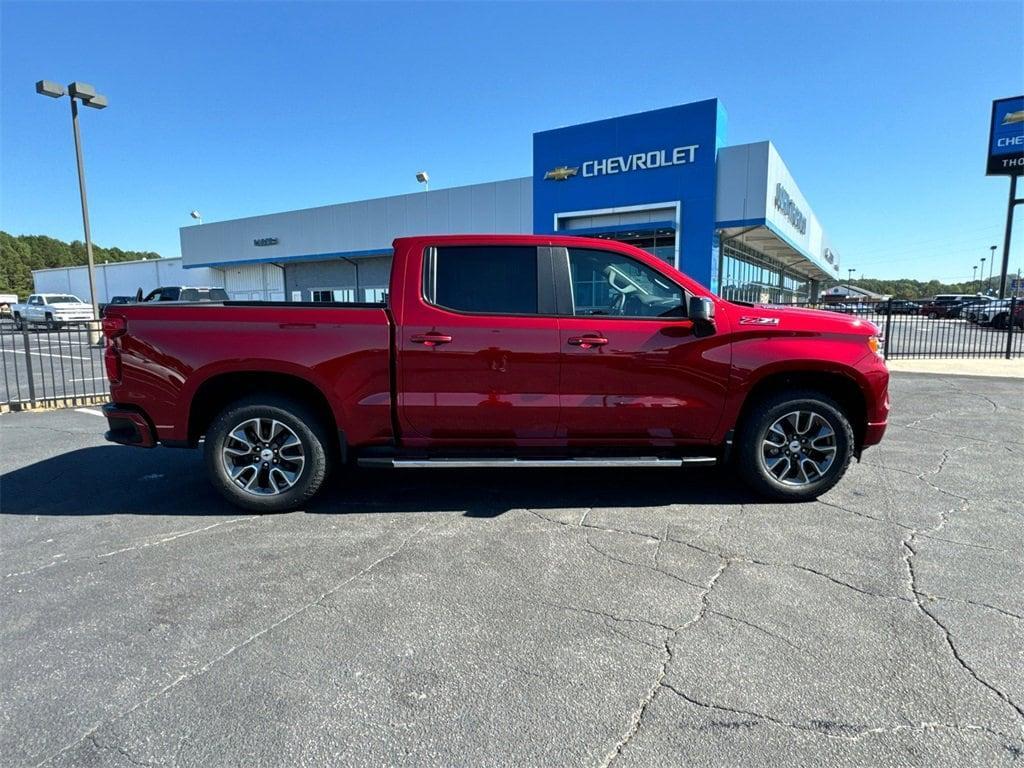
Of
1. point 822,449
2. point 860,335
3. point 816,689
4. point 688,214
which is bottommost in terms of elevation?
point 816,689

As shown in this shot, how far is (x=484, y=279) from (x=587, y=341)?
36.6 inches

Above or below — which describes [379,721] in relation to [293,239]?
below

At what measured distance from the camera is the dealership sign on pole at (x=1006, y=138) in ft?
74.3

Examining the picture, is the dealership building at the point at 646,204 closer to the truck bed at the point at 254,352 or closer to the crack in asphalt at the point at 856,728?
the truck bed at the point at 254,352

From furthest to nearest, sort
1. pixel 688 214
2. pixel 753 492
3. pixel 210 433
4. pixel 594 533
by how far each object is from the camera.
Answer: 1. pixel 688 214
2. pixel 753 492
3. pixel 210 433
4. pixel 594 533

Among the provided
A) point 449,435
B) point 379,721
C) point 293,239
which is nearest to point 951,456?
point 449,435

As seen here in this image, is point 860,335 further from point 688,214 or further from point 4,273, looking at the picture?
point 4,273

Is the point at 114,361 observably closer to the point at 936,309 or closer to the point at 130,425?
the point at 130,425

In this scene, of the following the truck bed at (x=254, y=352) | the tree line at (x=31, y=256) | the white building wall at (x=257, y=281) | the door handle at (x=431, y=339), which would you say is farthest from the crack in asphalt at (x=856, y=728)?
the tree line at (x=31, y=256)

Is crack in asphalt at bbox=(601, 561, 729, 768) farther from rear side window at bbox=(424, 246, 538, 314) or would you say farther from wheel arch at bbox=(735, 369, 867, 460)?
rear side window at bbox=(424, 246, 538, 314)

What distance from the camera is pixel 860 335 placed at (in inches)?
175

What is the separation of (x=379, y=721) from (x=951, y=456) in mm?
6277

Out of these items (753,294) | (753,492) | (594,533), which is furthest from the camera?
(753,294)

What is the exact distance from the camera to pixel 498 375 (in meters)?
4.25
